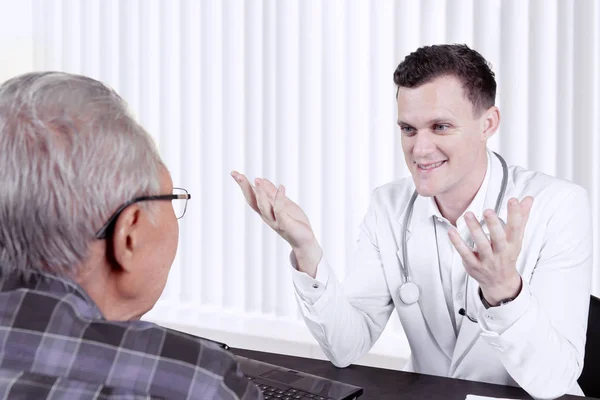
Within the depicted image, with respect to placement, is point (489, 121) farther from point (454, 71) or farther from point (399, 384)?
point (399, 384)

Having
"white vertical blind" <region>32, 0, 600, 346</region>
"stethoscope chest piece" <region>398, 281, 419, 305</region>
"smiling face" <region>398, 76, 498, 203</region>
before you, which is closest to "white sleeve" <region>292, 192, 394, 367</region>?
"stethoscope chest piece" <region>398, 281, 419, 305</region>

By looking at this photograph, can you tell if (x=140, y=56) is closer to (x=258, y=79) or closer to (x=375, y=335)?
(x=258, y=79)

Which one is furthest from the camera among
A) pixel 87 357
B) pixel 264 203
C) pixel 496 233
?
pixel 264 203

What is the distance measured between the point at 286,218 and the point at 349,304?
1.04 ft

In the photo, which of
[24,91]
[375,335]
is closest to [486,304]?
[375,335]

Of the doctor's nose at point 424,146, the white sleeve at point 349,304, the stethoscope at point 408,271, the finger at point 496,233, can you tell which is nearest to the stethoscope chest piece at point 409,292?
the stethoscope at point 408,271

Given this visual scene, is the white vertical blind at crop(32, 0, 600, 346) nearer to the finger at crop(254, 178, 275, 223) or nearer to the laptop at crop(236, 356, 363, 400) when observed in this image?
the finger at crop(254, 178, 275, 223)

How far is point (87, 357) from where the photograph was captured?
2.42 feet

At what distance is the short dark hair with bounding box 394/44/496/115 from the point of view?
72.3 inches

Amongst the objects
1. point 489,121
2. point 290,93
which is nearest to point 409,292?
point 489,121

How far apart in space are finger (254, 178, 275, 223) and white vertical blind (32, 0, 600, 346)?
1334 millimetres

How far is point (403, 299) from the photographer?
1838mm

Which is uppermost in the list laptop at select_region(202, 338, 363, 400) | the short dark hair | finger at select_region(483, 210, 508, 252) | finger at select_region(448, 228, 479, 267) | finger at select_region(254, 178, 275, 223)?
the short dark hair

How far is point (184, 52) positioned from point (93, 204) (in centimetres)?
273
